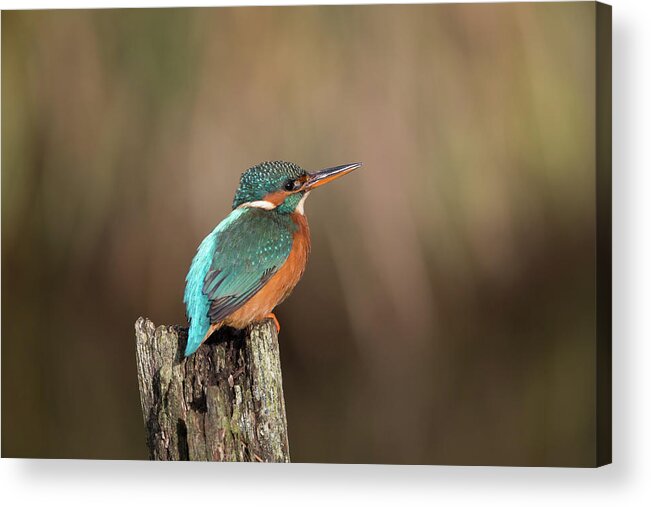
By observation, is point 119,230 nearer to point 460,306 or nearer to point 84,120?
point 84,120

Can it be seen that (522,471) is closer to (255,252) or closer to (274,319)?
(274,319)

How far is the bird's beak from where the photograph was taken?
14.4 ft

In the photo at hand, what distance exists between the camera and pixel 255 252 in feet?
14.2

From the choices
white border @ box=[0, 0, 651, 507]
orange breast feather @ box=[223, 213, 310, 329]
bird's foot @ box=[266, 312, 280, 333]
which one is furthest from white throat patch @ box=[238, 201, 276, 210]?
white border @ box=[0, 0, 651, 507]

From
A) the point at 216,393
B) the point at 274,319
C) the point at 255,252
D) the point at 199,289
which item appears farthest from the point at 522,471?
the point at 199,289

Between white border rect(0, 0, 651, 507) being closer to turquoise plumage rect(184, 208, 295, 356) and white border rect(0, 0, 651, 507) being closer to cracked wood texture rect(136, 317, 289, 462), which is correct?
cracked wood texture rect(136, 317, 289, 462)

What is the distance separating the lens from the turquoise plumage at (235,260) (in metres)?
4.24

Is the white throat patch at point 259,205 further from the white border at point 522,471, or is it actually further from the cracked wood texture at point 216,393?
the white border at point 522,471

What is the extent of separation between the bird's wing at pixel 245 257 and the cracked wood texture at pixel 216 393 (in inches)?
5.8

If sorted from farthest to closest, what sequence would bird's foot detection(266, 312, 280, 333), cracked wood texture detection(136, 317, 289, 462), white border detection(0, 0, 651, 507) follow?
bird's foot detection(266, 312, 280, 333) < white border detection(0, 0, 651, 507) < cracked wood texture detection(136, 317, 289, 462)

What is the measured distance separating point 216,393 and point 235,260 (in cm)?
57

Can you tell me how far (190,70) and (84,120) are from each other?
52 centimetres

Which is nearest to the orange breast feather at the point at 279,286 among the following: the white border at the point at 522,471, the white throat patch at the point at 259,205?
the white throat patch at the point at 259,205

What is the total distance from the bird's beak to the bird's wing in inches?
8.5
